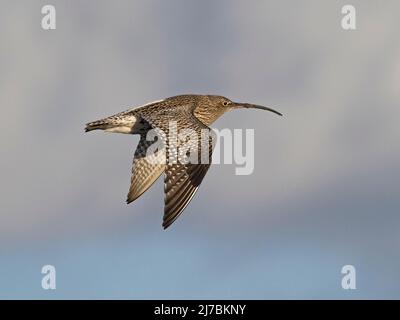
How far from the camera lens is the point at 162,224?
1903 centimetres

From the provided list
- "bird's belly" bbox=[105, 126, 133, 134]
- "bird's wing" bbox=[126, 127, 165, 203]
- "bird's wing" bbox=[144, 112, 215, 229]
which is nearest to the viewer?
"bird's wing" bbox=[144, 112, 215, 229]

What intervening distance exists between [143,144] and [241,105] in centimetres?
446

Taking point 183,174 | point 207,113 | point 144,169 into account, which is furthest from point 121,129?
point 183,174

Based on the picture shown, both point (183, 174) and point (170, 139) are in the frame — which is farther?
point (170, 139)

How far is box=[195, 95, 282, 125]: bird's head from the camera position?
27.6 metres

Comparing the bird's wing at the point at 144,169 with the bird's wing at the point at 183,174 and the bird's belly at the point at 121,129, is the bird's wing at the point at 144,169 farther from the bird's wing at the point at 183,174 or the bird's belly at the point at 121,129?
the bird's wing at the point at 183,174

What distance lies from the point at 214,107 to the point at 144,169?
13.1 feet

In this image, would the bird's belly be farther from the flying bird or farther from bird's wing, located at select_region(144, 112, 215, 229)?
bird's wing, located at select_region(144, 112, 215, 229)

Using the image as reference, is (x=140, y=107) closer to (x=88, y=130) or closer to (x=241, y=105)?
(x=88, y=130)

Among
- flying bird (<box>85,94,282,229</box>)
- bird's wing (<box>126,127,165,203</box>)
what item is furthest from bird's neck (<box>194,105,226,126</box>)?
bird's wing (<box>126,127,165,203</box>)

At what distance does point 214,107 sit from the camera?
92.7 feet

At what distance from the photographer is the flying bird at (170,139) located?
20469 mm

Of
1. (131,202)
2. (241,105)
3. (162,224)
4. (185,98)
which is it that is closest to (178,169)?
(162,224)

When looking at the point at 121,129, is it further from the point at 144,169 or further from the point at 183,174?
the point at 183,174
